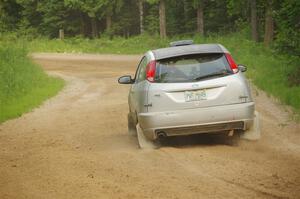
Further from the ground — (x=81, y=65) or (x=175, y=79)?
(x=175, y=79)

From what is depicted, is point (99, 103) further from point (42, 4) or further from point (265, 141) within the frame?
point (42, 4)

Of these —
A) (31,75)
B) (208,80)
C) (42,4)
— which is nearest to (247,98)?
(208,80)

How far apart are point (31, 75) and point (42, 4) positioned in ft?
124

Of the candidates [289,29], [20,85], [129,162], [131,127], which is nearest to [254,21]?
[289,29]

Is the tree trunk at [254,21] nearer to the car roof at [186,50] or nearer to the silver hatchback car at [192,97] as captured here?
the car roof at [186,50]

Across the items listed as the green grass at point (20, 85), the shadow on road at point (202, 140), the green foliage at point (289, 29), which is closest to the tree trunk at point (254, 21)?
the green grass at point (20, 85)

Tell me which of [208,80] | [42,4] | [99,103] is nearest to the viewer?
[208,80]

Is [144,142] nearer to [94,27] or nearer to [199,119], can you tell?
[199,119]

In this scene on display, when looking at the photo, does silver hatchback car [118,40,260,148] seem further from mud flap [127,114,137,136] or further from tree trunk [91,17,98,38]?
tree trunk [91,17,98,38]

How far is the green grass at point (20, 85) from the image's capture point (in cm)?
1819

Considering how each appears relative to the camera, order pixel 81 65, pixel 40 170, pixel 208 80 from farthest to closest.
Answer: pixel 81 65 < pixel 208 80 < pixel 40 170

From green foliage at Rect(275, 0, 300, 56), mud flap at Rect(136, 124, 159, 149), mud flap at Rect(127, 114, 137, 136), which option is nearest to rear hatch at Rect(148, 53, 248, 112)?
mud flap at Rect(136, 124, 159, 149)

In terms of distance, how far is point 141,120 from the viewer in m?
10.5

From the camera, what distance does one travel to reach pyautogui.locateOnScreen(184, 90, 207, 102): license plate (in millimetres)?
10208
